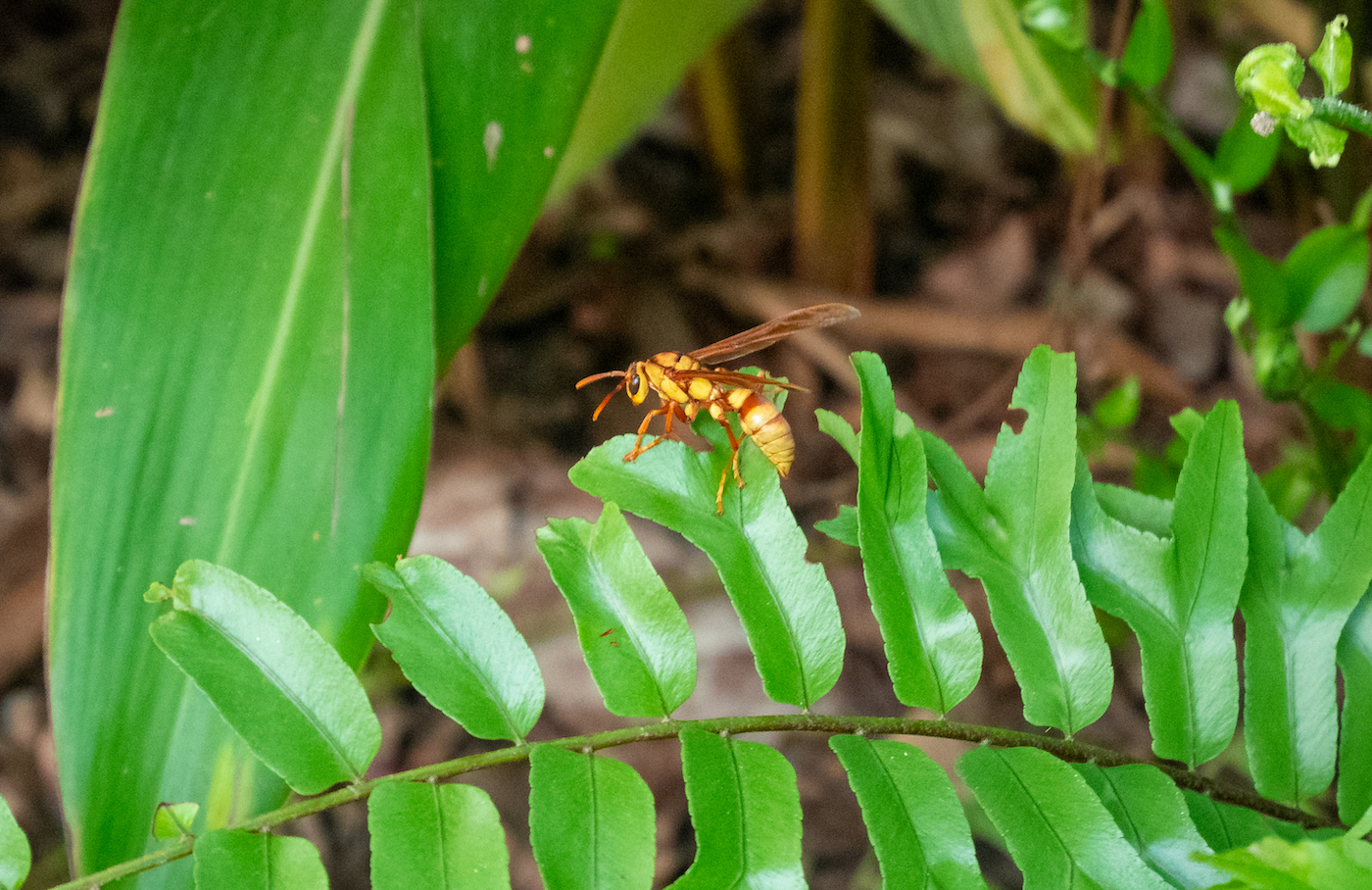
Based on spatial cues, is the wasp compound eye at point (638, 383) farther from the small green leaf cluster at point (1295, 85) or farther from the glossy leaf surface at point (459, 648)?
the small green leaf cluster at point (1295, 85)

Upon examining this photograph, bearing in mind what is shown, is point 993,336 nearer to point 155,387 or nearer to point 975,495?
point 975,495

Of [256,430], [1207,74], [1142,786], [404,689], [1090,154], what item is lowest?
[404,689]

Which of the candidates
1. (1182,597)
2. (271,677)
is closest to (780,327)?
(1182,597)

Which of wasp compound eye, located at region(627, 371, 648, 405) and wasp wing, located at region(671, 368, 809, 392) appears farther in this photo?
wasp compound eye, located at region(627, 371, 648, 405)

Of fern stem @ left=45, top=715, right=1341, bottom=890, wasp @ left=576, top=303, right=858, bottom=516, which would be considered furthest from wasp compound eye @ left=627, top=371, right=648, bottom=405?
fern stem @ left=45, top=715, right=1341, bottom=890

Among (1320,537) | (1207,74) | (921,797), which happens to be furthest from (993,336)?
(921,797)

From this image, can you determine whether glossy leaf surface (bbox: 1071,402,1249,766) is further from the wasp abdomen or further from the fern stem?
the wasp abdomen

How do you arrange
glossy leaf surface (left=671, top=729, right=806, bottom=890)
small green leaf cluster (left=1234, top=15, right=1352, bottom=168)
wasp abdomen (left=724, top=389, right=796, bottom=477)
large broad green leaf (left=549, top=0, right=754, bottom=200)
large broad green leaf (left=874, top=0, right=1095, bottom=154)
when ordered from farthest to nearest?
1. large broad green leaf (left=549, top=0, right=754, bottom=200)
2. large broad green leaf (left=874, top=0, right=1095, bottom=154)
3. wasp abdomen (left=724, top=389, right=796, bottom=477)
4. glossy leaf surface (left=671, top=729, right=806, bottom=890)
5. small green leaf cluster (left=1234, top=15, right=1352, bottom=168)

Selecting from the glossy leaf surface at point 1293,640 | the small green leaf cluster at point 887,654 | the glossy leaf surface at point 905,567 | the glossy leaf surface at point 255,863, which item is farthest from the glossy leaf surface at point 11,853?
the glossy leaf surface at point 1293,640
